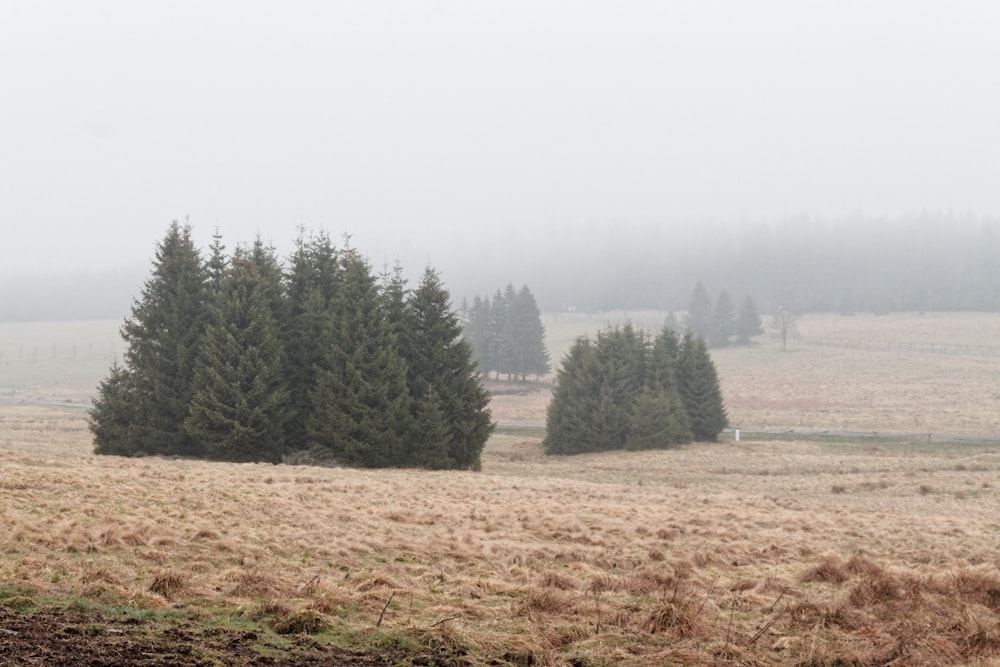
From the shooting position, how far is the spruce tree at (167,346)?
1276 inches

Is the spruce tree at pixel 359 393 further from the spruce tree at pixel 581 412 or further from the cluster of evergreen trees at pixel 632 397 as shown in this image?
the cluster of evergreen trees at pixel 632 397

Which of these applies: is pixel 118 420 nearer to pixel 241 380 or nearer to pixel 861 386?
pixel 241 380

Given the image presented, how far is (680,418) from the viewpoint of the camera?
54031 mm

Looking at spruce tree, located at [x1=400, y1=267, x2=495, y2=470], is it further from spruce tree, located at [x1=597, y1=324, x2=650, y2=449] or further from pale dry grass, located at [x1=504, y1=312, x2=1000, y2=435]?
pale dry grass, located at [x1=504, y1=312, x2=1000, y2=435]

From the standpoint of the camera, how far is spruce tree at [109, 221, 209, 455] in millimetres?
32406

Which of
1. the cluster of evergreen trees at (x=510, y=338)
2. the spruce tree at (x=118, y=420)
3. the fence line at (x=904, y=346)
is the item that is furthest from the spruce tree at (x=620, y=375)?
the fence line at (x=904, y=346)

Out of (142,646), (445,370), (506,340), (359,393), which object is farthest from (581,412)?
(506,340)

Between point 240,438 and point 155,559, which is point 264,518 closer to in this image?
point 155,559

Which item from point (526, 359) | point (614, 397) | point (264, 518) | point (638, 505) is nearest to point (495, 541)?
point (264, 518)

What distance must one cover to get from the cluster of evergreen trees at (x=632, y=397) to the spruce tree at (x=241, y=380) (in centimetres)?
2495

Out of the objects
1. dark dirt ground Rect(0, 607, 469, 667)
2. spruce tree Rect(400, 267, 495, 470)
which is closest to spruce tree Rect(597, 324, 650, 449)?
spruce tree Rect(400, 267, 495, 470)

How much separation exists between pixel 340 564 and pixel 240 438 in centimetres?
2152

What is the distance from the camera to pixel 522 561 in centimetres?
1267

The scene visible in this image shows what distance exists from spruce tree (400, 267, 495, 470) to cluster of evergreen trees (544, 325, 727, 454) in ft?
55.5
